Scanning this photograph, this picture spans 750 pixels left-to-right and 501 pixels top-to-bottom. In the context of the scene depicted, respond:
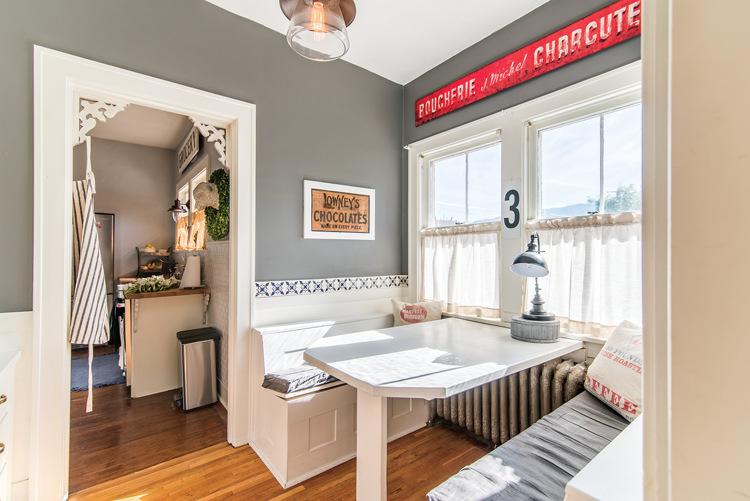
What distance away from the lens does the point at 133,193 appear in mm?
5590

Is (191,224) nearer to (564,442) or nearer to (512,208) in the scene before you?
(512,208)

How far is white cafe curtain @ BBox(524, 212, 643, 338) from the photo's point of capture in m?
2.00

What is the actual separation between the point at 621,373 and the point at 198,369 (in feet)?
10.6

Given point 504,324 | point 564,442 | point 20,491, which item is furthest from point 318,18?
point 20,491

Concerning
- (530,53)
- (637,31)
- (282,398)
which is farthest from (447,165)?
(282,398)

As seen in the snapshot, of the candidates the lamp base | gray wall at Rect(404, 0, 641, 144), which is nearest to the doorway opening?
gray wall at Rect(404, 0, 641, 144)

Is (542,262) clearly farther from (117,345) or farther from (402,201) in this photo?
(117,345)

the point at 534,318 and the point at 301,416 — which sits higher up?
the point at 534,318

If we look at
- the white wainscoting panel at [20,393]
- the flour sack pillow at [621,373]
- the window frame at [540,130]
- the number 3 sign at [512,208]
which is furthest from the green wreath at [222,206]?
the flour sack pillow at [621,373]

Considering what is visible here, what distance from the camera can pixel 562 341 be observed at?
2.15 metres

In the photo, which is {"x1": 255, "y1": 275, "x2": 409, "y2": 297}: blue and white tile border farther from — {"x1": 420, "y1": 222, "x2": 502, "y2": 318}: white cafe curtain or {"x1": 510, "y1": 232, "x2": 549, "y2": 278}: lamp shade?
{"x1": 510, "y1": 232, "x2": 549, "y2": 278}: lamp shade

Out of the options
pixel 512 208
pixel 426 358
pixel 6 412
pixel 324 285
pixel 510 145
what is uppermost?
pixel 510 145

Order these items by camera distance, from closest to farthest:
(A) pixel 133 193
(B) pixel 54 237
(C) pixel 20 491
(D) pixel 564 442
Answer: (D) pixel 564 442 → (C) pixel 20 491 → (B) pixel 54 237 → (A) pixel 133 193

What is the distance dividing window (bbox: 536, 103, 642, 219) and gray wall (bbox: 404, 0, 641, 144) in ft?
0.93
